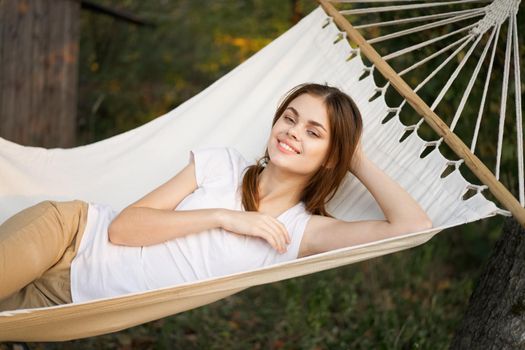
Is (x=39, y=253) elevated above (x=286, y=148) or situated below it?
above

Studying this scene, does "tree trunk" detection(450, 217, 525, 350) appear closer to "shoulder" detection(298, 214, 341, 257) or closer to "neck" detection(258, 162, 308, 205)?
"shoulder" detection(298, 214, 341, 257)

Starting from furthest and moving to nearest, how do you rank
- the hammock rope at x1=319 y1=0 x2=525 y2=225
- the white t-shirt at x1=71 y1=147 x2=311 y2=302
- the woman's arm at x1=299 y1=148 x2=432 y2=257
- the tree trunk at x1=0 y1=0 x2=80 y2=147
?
the tree trunk at x1=0 y1=0 x2=80 y2=147 → the white t-shirt at x1=71 y1=147 x2=311 y2=302 → the woman's arm at x1=299 y1=148 x2=432 y2=257 → the hammock rope at x1=319 y1=0 x2=525 y2=225

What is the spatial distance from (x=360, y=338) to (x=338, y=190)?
3.26 feet

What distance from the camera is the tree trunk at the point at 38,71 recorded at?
3.85 meters

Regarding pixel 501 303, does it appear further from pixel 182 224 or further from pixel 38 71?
pixel 38 71

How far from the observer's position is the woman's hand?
1898 millimetres

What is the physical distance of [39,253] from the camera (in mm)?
1856

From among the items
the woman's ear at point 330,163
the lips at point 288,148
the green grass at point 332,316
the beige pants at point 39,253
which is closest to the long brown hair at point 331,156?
the woman's ear at point 330,163

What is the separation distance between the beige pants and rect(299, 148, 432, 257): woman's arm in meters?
0.70

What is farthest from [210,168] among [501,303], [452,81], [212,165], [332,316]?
[332,316]

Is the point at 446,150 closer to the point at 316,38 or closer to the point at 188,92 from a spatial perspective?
the point at 316,38

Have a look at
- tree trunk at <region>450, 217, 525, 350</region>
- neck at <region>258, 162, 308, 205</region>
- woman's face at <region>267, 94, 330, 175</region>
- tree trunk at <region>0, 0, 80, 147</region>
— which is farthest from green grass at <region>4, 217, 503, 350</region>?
tree trunk at <region>0, 0, 80, 147</region>

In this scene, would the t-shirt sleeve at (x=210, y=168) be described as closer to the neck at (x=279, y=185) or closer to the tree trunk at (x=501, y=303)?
the neck at (x=279, y=185)

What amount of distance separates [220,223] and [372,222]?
438 millimetres
